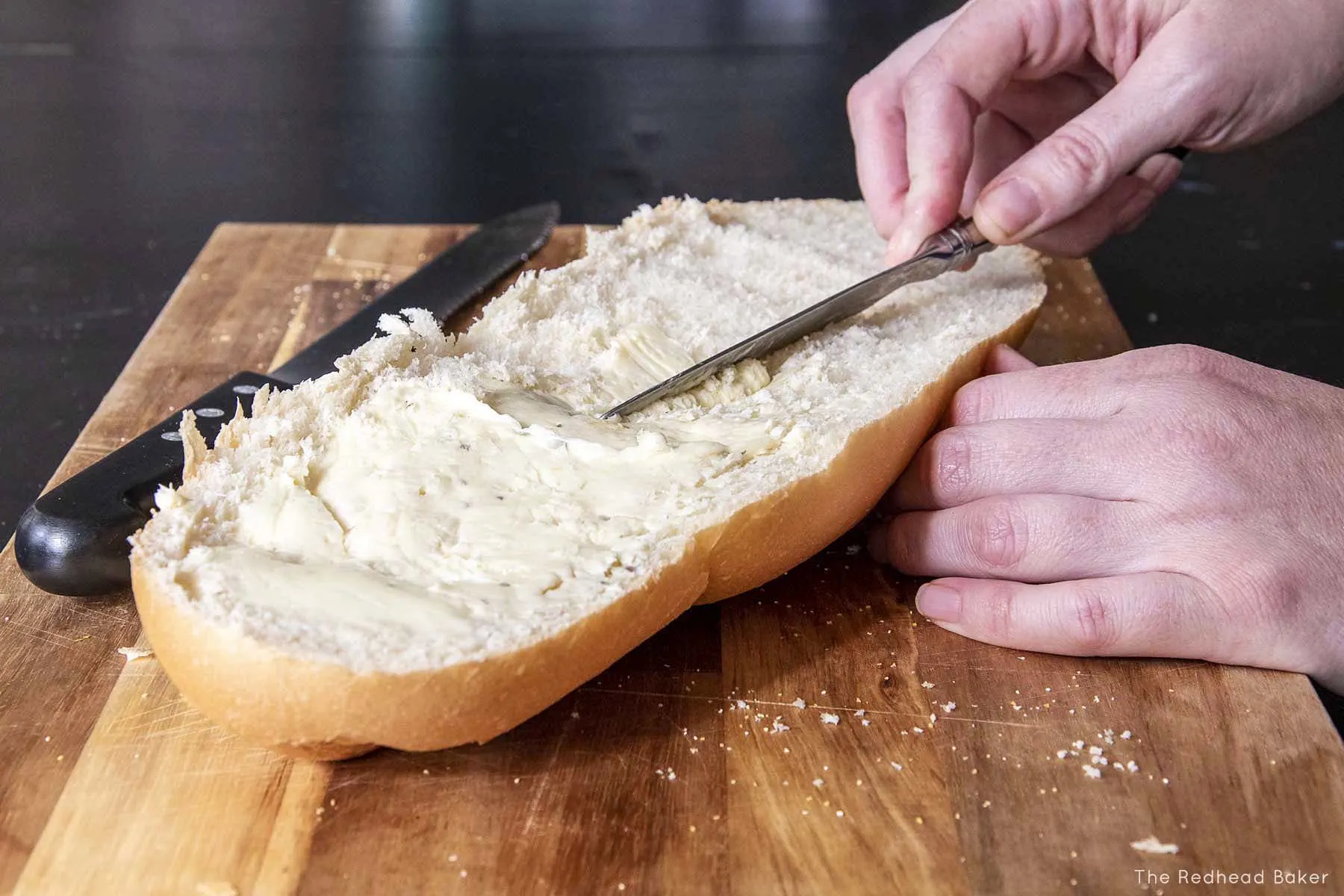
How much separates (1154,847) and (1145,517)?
0.58 m

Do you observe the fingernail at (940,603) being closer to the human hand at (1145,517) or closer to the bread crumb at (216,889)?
the human hand at (1145,517)

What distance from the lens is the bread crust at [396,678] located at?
5.47 feet

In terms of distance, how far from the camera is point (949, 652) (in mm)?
2090

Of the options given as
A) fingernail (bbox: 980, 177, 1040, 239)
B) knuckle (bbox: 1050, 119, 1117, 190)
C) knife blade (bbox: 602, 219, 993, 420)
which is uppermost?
knuckle (bbox: 1050, 119, 1117, 190)

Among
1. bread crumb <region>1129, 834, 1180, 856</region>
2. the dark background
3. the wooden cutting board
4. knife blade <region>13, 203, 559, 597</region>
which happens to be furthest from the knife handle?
bread crumb <region>1129, 834, 1180, 856</region>

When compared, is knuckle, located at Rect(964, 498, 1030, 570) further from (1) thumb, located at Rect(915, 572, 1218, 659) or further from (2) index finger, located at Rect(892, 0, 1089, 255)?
(2) index finger, located at Rect(892, 0, 1089, 255)

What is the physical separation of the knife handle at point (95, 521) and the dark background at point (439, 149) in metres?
0.78

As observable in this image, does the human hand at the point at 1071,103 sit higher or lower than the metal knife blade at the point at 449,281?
higher

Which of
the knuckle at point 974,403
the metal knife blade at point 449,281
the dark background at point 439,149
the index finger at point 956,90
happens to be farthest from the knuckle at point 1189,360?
the metal knife blade at point 449,281

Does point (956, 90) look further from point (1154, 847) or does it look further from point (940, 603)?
point (1154, 847)

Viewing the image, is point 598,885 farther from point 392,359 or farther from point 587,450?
point 392,359

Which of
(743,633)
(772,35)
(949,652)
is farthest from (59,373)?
(772,35)

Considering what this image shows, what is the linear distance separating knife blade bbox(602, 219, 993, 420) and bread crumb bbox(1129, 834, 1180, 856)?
43.1 inches

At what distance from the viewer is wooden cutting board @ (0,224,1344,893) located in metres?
1.69
